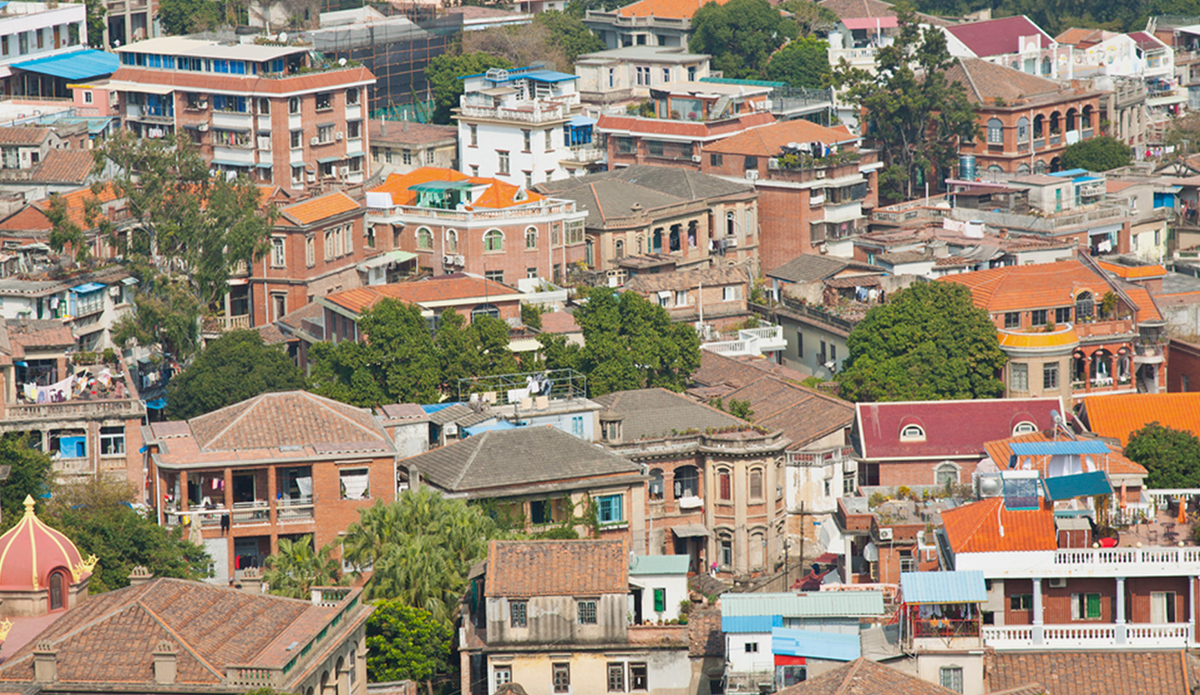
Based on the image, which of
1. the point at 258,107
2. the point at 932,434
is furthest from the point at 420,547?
the point at 258,107

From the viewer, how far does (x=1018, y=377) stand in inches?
4252

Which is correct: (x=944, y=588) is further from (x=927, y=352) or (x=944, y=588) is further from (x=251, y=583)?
(x=927, y=352)

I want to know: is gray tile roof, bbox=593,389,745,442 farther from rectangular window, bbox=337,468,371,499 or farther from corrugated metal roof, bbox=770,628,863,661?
corrugated metal roof, bbox=770,628,863,661

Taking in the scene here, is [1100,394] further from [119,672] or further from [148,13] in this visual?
[148,13]

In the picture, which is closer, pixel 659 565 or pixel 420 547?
pixel 420 547

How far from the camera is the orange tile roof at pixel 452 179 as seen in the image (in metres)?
123

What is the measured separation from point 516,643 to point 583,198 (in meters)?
59.2

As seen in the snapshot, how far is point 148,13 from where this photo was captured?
184 meters

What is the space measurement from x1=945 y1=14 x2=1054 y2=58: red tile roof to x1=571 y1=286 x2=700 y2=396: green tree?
70.0 m

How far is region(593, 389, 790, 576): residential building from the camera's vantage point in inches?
3664

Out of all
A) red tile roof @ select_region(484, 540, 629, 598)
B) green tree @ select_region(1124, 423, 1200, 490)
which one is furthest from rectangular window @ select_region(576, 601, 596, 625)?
green tree @ select_region(1124, 423, 1200, 490)

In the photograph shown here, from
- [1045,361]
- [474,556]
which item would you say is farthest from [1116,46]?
[474,556]

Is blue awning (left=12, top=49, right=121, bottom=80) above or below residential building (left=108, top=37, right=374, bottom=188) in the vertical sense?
above

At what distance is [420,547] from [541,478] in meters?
10.5
